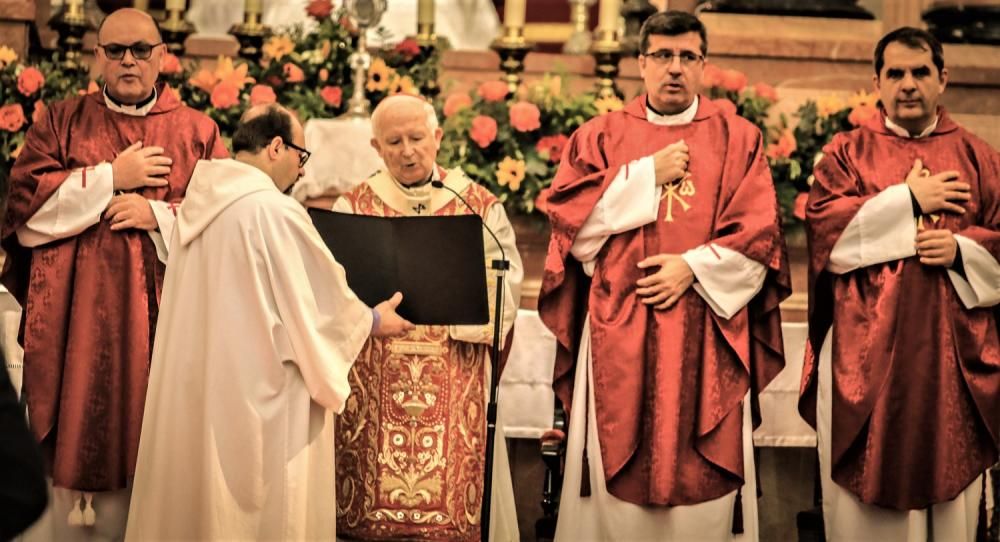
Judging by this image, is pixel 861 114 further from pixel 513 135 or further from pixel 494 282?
pixel 494 282

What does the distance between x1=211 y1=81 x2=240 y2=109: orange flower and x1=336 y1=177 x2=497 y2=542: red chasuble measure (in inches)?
60.6

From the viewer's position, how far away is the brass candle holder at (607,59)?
6723 mm

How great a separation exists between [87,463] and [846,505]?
2636mm

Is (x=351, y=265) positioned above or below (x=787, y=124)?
below

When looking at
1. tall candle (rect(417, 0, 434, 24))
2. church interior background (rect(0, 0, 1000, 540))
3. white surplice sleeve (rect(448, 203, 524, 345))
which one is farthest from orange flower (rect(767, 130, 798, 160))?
tall candle (rect(417, 0, 434, 24))

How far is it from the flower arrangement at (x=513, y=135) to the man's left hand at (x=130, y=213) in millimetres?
1405

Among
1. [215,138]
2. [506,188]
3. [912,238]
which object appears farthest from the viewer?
[506,188]

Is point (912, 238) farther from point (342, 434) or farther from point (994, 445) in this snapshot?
point (342, 434)

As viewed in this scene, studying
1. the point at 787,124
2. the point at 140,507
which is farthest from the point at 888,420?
the point at 140,507

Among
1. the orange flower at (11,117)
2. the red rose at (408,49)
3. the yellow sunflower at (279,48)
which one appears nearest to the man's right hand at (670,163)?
the red rose at (408,49)

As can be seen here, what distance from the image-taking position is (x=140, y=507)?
473 cm

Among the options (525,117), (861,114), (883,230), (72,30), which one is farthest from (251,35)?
(883,230)

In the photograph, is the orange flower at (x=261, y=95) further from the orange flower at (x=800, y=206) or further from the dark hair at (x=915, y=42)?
the dark hair at (x=915, y=42)

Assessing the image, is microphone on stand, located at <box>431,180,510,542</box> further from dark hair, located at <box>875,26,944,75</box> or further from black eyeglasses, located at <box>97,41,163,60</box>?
dark hair, located at <box>875,26,944,75</box>
